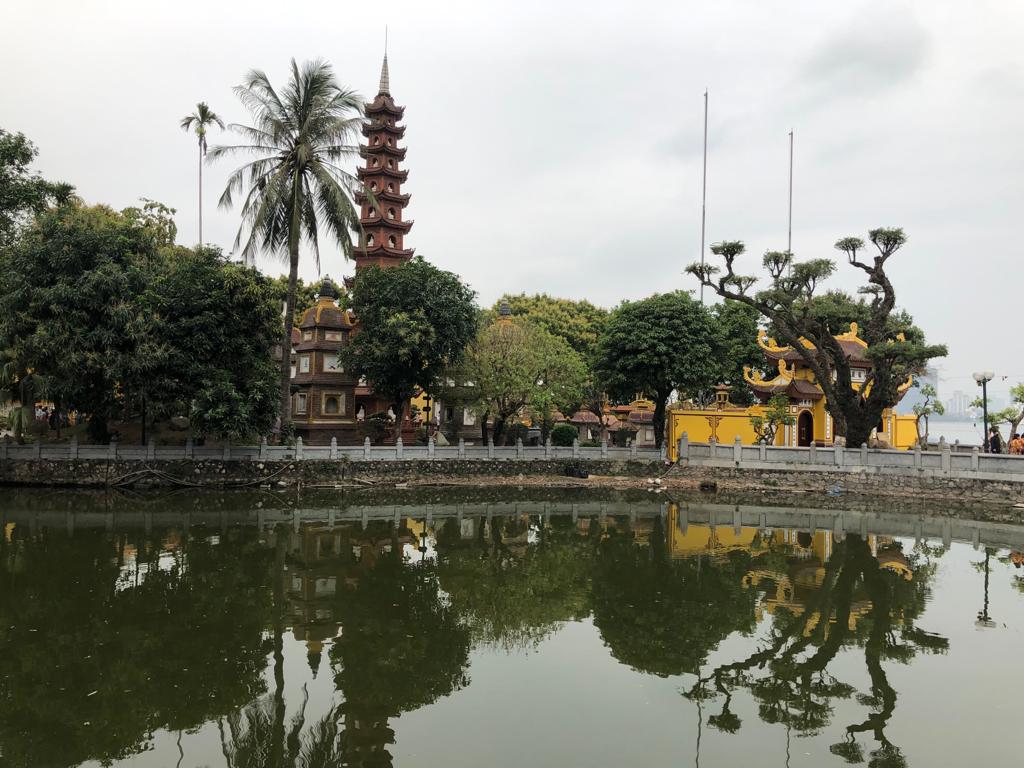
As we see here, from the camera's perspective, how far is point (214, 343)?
76.9 feet

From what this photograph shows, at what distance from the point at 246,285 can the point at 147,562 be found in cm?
1210

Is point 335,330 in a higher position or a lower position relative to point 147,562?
higher

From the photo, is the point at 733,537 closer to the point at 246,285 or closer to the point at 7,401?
the point at 246,285

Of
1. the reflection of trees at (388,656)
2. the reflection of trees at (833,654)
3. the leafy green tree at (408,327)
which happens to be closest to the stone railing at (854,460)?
the leafy green tree at (408,327)

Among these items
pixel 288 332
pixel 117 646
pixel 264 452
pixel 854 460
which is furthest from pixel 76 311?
pixel 854 460

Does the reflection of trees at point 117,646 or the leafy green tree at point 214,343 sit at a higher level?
the leafy green tree at point 214,343

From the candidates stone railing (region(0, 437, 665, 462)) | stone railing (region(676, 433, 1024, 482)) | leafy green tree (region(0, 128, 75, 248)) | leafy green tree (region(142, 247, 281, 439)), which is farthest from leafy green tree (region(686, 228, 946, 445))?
leafy green tree (region(0, 128, 75, 248))

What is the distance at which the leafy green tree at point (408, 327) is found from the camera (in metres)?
27.5

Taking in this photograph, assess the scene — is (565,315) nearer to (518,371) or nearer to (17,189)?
(518,371)

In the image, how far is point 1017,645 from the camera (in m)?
9.70

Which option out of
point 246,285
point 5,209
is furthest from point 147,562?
point 5,209

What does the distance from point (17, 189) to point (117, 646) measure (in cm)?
2306

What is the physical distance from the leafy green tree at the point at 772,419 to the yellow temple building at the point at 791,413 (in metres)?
0.79

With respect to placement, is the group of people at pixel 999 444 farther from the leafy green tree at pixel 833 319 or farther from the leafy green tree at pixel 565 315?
the leafy green tree at pixel 565 315
